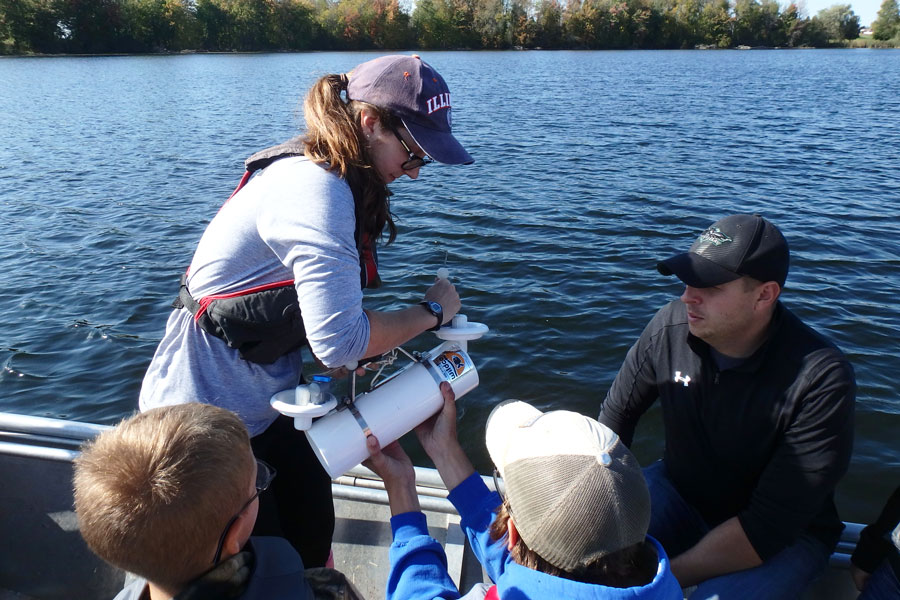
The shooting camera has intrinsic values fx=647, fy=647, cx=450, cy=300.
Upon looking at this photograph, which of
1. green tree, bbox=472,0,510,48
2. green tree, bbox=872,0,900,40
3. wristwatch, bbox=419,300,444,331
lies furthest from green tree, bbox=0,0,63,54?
green tree, bbox=872,0,900,40

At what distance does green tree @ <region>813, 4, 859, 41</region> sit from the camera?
299 feet

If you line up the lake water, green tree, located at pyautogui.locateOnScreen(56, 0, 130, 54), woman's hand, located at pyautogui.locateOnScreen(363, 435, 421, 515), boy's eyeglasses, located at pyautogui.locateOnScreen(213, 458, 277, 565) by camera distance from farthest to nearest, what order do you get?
green tree, located at pyautogui.locateOnScreen(56, 0, 130, 54)
the lake water
woman's hand, located at pyautogui.locateOnScreen(363, 435, 421, 515)
boy's eyeglasses, located at pyautogui.locateOnScreen(213, 458, 277, 565)

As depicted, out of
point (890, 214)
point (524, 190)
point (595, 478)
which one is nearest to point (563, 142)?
point (524, 190)

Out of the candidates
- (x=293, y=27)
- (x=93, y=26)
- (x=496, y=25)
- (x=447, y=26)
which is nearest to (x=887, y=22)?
(x=496, y=25)

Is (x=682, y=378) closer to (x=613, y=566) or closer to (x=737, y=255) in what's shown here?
(x=737, y=255)

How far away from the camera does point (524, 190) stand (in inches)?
502

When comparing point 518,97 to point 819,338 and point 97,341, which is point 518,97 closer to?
point 97,341

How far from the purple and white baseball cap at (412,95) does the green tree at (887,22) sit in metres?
111

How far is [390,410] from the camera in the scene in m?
2.26

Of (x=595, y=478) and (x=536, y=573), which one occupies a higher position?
(x=595, y=478)

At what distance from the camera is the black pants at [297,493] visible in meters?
2.40

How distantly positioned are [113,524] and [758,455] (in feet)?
7.65

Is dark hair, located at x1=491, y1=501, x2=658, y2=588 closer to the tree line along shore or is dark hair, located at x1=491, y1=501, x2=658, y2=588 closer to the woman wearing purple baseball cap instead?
the woman wearing purple baseball cap

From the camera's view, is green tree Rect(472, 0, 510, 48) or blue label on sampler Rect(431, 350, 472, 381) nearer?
blue label on sampler Rect(431, 350, 472, 381)
